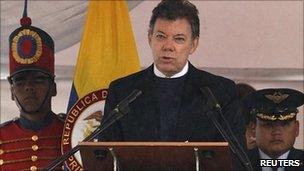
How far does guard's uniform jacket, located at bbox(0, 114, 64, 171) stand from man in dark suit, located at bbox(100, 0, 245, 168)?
53 centimetres

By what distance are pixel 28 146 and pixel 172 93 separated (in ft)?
2.45

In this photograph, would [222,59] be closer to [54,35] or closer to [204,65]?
[204,65]

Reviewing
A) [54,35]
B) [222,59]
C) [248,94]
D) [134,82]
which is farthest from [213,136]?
[54,35]

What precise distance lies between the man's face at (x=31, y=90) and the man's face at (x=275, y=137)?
0.88 meters

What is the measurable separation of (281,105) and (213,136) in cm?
69

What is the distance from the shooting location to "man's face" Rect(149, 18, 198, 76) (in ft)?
7.53

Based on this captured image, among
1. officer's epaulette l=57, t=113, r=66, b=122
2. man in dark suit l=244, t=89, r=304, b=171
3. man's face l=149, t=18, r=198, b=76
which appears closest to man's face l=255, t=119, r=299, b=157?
man in dark suit l=244, t=89, r=304, b=171

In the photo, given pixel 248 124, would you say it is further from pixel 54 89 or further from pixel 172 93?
pixel 54 89

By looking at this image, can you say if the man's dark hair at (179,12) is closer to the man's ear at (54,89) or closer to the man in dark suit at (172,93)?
the man in dark suit at (172,93)

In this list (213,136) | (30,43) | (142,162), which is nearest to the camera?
(142,162)

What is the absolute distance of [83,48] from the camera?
3021mm

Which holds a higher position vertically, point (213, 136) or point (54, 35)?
point (54, 35)

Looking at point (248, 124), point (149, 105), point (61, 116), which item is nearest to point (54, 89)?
point (61, 116)

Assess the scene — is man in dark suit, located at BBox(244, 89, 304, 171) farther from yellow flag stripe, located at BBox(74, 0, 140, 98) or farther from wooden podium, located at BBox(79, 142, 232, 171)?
wooden podium, located at BBox(79, 142, 232, 171)
